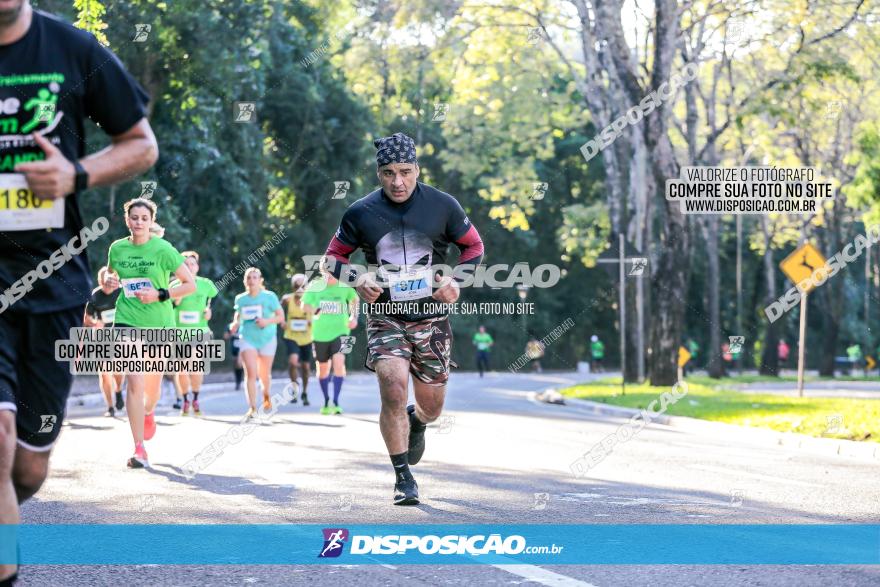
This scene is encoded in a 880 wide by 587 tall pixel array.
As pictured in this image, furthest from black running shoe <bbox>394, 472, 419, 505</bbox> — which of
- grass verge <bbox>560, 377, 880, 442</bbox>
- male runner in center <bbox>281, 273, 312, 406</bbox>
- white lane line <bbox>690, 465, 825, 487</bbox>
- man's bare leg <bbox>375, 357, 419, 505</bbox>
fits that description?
male runner in center <bbox>281, 273, 312, 406</bbox>

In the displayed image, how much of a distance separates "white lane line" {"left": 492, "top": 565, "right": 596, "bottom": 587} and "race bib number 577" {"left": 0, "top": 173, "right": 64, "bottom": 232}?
2.64 metres

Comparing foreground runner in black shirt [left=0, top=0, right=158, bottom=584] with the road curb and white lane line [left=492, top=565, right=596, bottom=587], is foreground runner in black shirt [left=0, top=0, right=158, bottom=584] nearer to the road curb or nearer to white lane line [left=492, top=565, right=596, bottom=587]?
white lane line [left=492, top=565, right=596, bottom=587]

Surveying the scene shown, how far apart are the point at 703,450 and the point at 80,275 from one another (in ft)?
34.0

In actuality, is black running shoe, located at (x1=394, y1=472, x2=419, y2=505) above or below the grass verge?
above

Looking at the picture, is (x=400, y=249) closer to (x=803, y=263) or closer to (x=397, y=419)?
(x=397, y=419)

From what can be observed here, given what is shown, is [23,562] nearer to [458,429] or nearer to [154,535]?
[154,535]

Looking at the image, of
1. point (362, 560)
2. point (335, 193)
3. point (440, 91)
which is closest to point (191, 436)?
point (362, 560)

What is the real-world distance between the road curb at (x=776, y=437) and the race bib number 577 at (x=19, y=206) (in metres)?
11.0

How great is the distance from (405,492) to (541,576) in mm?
2423

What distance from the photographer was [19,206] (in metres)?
4.57

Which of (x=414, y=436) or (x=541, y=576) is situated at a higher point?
(x=414, y=436)

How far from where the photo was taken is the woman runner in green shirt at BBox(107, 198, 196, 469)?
11.4 metres

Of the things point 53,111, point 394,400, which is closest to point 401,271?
point 394,400

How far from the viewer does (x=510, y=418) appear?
1998cm
